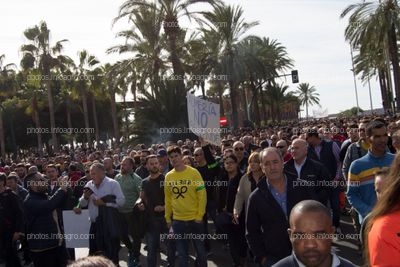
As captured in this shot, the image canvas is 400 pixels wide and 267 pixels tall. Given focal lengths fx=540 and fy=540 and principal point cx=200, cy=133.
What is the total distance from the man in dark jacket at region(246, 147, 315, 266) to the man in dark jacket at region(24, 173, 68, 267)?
3.34m

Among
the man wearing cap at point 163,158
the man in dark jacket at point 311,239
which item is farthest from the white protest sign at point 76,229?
the man in dark jacket at point 311,239

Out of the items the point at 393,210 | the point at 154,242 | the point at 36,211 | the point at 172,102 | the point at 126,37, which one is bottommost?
the point at 154,242

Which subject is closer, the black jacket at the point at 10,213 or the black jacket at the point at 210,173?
the black jacket at the point at 10,213

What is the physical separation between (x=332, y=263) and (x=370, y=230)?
1.51 feet

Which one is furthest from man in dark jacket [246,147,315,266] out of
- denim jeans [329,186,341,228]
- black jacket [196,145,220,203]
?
denim jeans [329,186,341,228]

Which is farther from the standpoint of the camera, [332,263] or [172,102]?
[172,102]

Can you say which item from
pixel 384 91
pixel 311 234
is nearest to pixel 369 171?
pixel 311 234

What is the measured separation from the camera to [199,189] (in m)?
7.07

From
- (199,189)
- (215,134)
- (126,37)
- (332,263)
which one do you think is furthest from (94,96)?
(332,263)

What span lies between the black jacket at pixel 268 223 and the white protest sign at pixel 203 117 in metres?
5.62

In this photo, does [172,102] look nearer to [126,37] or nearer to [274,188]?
[126,37]

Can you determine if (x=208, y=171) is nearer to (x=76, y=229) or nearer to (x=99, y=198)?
(x=99, y=198)

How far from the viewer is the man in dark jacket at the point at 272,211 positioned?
15.1 ft

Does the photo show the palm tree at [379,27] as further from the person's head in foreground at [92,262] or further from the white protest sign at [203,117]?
the person's head in foreground at [92,262]
